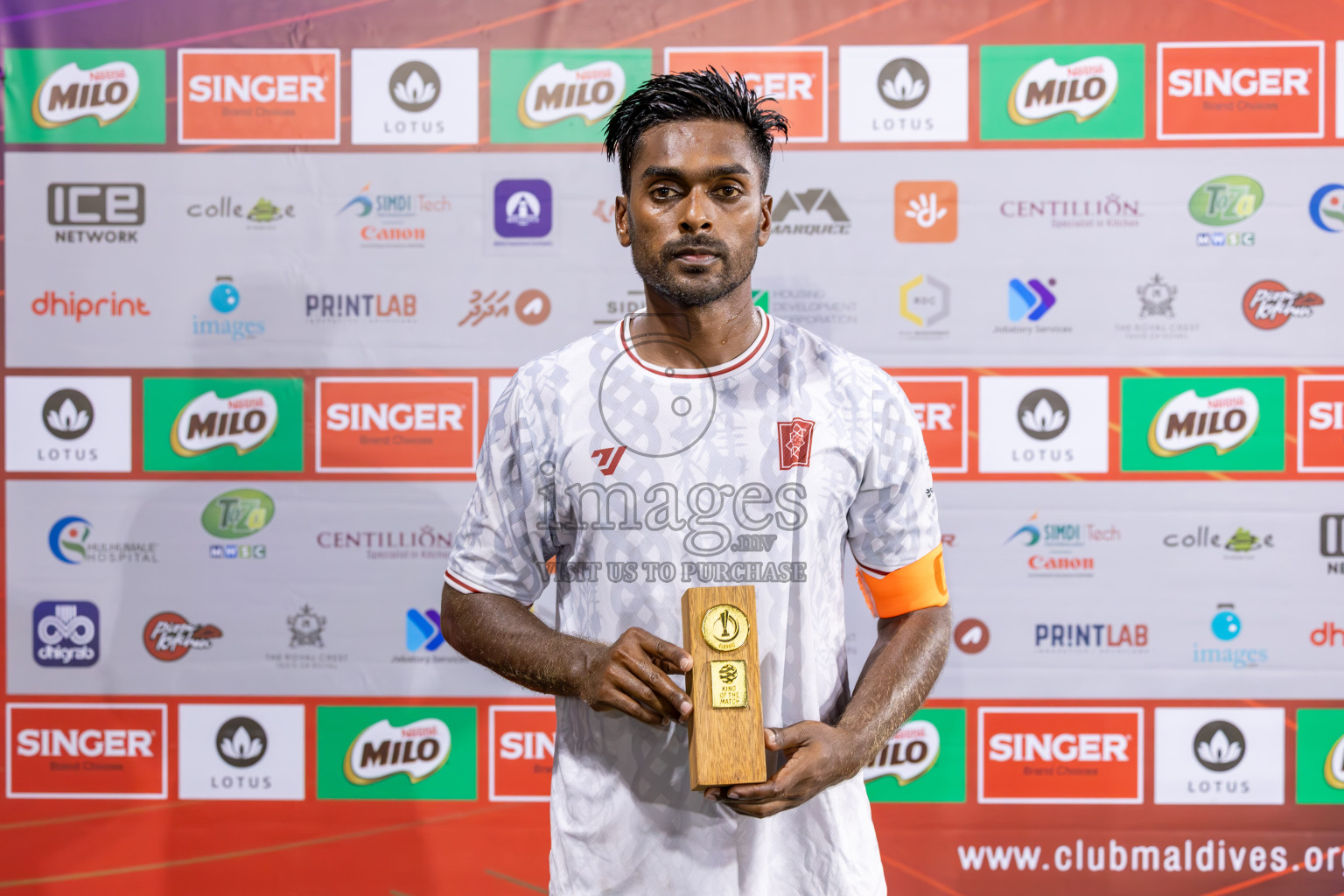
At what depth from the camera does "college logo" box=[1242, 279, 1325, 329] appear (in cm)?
180

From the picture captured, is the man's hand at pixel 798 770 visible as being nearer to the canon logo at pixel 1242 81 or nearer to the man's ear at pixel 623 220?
the man's ear at pixel 623 220

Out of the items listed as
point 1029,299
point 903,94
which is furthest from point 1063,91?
point 1029,299

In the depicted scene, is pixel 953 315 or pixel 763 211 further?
pixel 953 315

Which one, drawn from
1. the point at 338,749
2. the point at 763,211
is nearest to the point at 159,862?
the point at 338,749

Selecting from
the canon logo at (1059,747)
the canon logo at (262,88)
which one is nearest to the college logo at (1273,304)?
the canon logo at (1059,747)

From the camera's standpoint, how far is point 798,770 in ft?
2.74

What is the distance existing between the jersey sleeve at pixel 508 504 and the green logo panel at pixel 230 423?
3.32 ft

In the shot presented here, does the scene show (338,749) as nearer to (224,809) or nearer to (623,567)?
(224,809)

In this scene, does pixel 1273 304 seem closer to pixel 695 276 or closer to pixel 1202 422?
pixel 1202 422

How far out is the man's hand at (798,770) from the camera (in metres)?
0.82

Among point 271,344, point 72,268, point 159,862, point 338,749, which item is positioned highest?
point 72,268

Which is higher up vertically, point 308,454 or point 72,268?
point 72,268

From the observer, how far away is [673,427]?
0.97m

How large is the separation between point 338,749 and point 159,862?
0.48m
